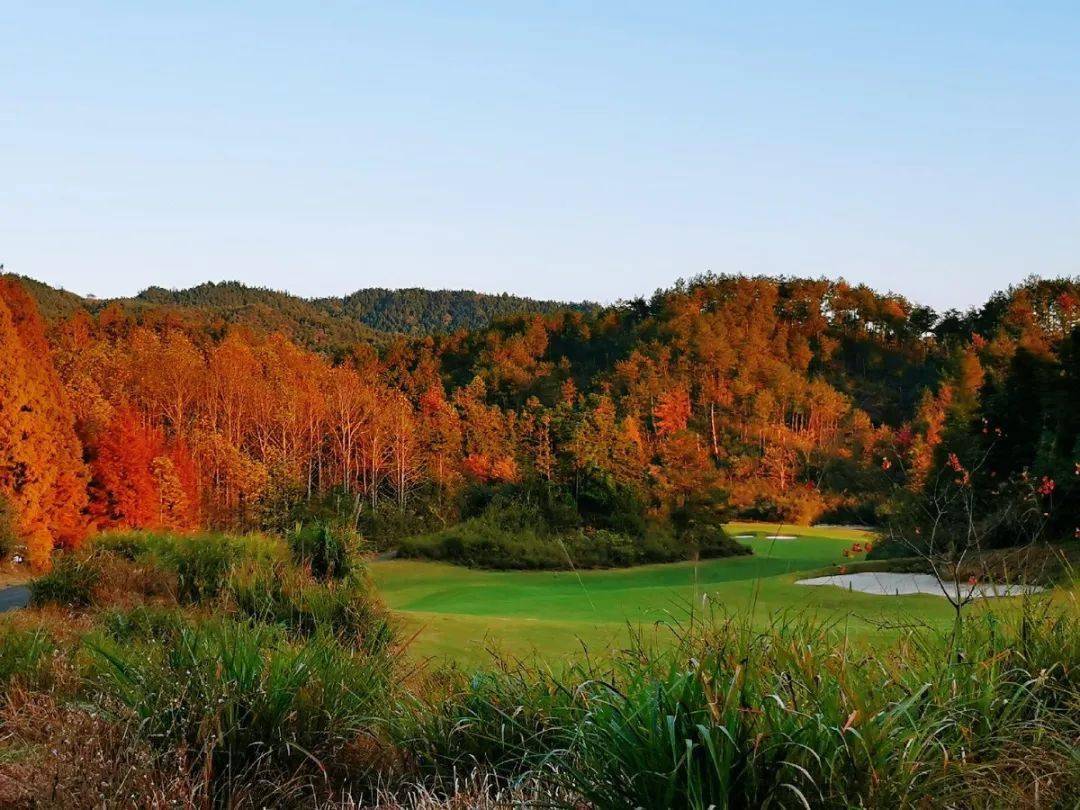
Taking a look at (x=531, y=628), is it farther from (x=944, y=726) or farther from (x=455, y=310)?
(x=455, y=310)

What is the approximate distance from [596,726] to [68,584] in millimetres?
10239

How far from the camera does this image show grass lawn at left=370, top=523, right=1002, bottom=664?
34.9 ft

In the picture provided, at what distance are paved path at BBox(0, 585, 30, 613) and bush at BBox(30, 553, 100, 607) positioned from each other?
1.80m

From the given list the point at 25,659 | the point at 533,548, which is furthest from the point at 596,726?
the point at 533,548

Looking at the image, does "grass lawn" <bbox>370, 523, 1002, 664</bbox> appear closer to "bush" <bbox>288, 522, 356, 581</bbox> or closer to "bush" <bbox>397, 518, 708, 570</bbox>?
A: "bush" <bbox>397, 518, 708, 570</bbox>

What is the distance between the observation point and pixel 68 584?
11.1 meters

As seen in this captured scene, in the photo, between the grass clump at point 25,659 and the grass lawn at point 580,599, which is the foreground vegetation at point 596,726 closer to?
the grass clump at point 25,659

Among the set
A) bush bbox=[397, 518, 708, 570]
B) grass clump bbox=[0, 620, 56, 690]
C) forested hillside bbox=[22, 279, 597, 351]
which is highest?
forested hillside bbox=[22, 279, 597, 351]

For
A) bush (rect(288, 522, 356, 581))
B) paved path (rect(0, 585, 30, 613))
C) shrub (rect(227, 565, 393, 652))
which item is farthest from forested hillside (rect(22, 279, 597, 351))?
shrub (rect(227, 565, 393, 652))

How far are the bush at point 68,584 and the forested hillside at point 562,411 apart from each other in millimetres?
9181

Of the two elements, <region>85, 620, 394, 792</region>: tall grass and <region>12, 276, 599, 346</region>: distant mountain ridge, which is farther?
<region>12, 276, 599, 346</region>: distant mountain ridge

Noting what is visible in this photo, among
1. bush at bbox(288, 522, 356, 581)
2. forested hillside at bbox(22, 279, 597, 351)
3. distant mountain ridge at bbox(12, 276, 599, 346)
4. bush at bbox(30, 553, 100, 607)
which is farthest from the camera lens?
distant mountain ridge at bbox(12, 276, 599, 346)

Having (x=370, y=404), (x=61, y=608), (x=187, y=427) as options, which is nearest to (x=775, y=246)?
(x=370, y=404)

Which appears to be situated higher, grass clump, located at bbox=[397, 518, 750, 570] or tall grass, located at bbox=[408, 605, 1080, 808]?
tall grass, located at bbox=[408, 605, 1080, 808]
